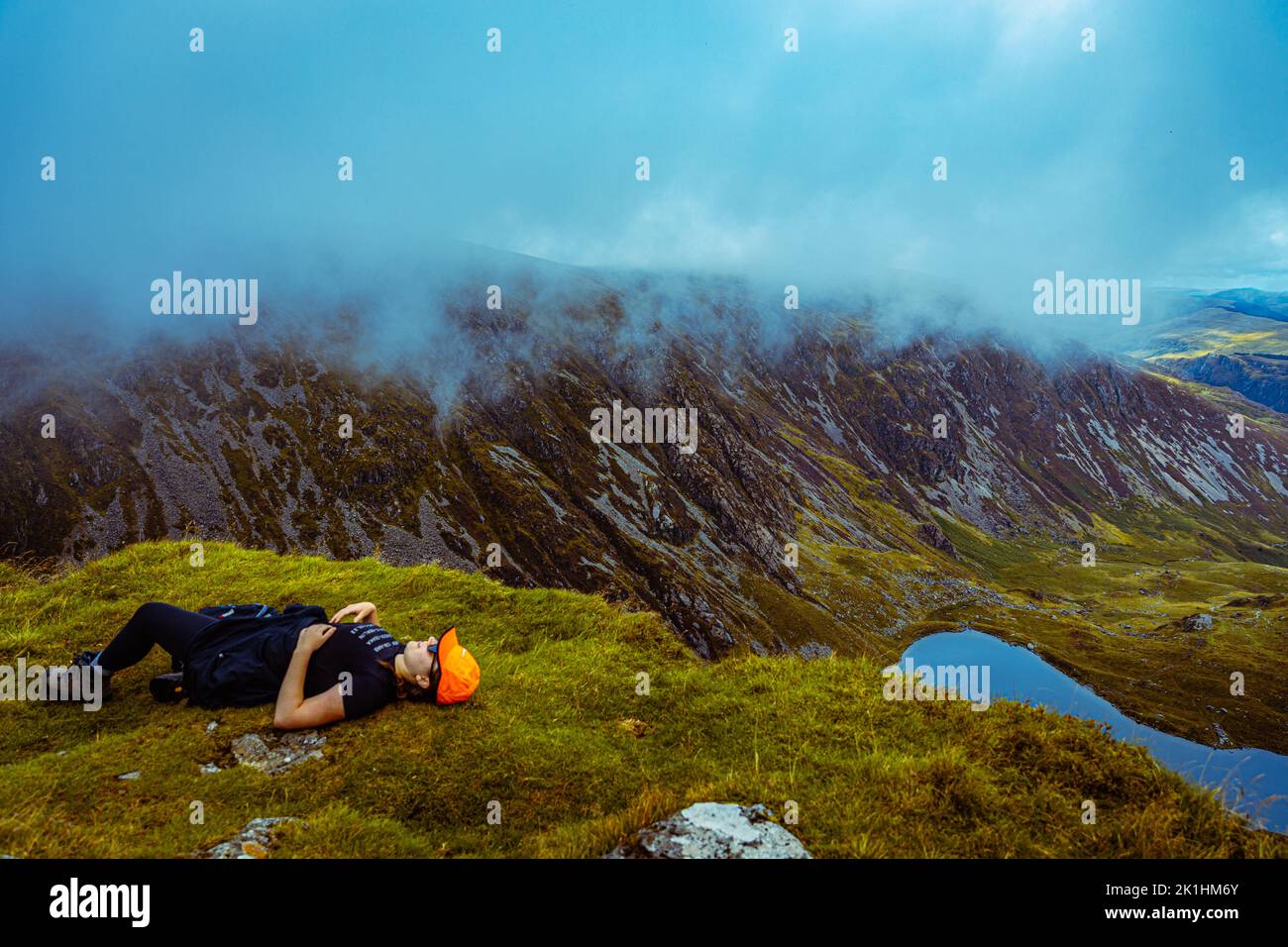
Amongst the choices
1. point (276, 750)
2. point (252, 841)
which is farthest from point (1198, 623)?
point (252, 841)

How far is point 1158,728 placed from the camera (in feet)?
458

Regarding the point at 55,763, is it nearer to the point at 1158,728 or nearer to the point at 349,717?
the point at 349,717

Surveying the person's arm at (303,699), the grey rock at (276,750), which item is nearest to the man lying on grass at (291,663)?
the person's arm at (303,699)

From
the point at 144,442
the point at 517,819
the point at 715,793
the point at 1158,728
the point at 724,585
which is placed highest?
the point at 144,442

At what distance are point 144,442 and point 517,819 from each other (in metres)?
220

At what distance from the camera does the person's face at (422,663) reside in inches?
446

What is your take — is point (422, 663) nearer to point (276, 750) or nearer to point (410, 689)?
point (410, 689)

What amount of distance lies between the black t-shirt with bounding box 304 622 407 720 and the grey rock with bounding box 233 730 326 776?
0.69 metres

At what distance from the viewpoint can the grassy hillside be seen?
7633mm

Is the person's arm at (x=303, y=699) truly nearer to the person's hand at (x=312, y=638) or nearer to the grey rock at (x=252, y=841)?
the person's hand at (x=312, y=638)

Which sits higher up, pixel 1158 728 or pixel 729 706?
pixel 729 706
